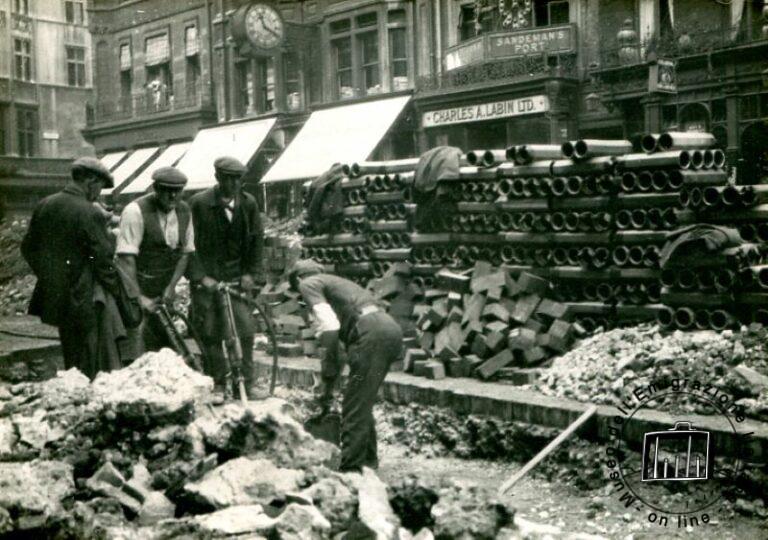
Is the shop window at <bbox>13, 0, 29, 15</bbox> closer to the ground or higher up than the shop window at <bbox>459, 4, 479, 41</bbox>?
closer to the ground

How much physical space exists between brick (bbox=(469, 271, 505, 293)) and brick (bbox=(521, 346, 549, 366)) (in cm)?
89

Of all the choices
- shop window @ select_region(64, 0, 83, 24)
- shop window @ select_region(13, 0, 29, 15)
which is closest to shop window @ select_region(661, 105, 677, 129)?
shop window @ select_region(13, 0, 29, 15)

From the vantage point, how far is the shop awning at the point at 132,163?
29.8 meters

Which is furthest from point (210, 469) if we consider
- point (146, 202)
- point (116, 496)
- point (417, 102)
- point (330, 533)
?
point (417, 102)

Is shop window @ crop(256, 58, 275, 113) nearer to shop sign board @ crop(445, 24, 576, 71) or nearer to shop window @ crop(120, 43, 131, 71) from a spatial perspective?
shop window @ crop(120, 43, 131, 71)

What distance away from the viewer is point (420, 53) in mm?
22297

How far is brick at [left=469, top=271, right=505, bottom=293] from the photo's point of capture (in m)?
9.07

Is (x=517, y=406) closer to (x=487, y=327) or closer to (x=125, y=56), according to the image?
(x=487, y=327)

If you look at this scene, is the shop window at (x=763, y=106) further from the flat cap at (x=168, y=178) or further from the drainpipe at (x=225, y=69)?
the drainpipe at (x=225, y=69)

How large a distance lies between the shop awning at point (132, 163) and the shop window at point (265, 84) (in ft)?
18.2

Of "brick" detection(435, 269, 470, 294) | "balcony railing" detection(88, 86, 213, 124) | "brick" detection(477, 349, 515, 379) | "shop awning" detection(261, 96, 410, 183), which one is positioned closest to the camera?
"brick" detection(477, 349, 515, 379)

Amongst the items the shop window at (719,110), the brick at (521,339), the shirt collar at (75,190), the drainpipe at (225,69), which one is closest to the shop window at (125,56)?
the drainpipe at (225,69)

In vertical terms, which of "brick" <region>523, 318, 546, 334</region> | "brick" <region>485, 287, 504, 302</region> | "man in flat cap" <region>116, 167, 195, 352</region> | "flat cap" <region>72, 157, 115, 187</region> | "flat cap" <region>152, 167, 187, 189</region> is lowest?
"brick" <region>523, 318, 546, 334</region>

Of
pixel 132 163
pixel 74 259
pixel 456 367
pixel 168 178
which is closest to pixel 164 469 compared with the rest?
pixel 74 259
